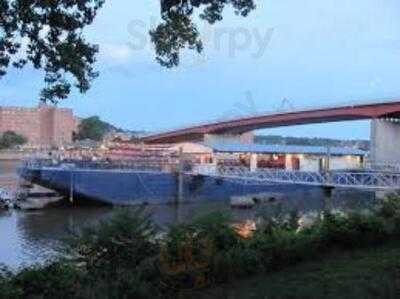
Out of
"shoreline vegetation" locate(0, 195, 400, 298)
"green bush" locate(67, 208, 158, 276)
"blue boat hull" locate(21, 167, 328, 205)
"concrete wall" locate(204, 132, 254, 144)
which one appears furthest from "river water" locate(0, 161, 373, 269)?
"concrete wall" locate(204, 132, 254, 144)

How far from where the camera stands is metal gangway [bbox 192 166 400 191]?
5975 centimetres

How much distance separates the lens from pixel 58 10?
8.66 metres

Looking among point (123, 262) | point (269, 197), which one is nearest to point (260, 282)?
point (123, 262)

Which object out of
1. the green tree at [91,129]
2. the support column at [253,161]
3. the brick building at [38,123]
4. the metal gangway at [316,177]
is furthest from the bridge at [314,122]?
the brick building at [38,123]

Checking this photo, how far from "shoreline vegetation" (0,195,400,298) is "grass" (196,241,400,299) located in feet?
0.04

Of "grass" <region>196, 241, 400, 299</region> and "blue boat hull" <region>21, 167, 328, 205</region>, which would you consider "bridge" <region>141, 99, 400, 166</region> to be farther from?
"grass" <region>196, 241, 400, 299</region>

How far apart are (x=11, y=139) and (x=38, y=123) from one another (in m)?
25.7

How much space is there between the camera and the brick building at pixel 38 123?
19075 centimetres

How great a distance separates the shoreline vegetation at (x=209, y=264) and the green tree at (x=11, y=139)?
525ft

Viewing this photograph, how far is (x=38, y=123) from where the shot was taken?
7776 inches

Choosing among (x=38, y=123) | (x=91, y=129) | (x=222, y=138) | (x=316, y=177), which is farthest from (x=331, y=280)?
(x=38, y=123)

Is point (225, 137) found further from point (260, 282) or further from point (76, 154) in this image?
point (260, 282)

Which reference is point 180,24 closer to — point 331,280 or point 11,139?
point 331,280

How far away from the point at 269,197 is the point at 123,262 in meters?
62.5
